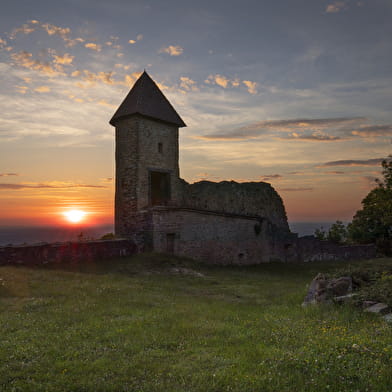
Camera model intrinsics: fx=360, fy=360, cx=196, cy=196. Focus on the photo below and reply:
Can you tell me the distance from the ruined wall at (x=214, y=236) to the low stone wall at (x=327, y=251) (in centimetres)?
315

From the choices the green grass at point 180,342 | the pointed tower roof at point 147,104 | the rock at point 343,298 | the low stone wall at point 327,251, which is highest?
the pointed tower roof at point 147,104

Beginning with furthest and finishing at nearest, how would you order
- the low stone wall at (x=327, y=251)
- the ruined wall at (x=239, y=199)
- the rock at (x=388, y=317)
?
the low stone wall at (x=327, y=251)
the ruined wall at (x=239, y=199)
the rock at (x=388, y=317)

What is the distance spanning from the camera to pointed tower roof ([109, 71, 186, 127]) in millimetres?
28227

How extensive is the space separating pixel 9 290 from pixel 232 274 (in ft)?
43.4

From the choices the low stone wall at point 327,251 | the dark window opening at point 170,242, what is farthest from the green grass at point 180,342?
the low stone wall at point 327,251

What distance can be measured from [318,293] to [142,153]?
1904cm

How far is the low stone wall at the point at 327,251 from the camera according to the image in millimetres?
33469

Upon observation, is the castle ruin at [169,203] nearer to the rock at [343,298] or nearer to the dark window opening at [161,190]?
the dark window opening at [161,190]

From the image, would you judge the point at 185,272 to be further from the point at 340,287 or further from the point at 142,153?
the point at 340,287

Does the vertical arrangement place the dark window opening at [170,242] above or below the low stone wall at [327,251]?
above

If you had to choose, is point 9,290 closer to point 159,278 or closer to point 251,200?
point 159,278

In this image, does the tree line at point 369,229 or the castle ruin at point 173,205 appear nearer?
the castle ruin at point 173,205

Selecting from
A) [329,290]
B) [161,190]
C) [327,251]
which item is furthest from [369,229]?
[329,290]

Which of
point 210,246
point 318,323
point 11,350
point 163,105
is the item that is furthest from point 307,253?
point 11,350
